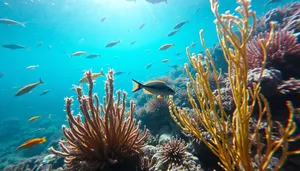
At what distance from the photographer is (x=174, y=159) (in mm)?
3105

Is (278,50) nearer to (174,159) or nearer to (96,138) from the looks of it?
(174,159)

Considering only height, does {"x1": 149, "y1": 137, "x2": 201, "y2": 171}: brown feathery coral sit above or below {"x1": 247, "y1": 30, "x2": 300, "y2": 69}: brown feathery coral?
below

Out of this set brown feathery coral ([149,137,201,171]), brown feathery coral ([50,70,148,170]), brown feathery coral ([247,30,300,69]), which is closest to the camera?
brown feathery coral ([50,70,148,170])

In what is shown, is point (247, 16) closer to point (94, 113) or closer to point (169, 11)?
point (94, 113)

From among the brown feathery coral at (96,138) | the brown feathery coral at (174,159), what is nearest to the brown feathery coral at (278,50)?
the brown feathery coral at (174,159)

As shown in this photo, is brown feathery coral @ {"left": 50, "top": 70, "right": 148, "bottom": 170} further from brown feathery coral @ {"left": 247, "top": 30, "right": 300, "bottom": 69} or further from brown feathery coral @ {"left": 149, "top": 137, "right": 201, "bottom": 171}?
brown feathery coral @ {"left": 247, "top": 30, "right": 300, "bottom": 69}

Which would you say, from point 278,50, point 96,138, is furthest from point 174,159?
point 278,50

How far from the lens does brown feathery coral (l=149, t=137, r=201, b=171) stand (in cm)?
294

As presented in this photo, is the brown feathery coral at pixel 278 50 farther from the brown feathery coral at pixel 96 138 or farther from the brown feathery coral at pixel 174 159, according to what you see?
the brown feathery coral at pixel 96 138

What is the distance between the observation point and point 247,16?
4.96 ft

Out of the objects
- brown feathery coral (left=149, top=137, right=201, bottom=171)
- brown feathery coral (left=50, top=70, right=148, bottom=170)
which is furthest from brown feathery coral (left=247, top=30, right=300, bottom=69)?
brown feathery coral (left=50, top=70, right=148, bottom=170)

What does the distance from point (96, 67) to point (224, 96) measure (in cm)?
10844

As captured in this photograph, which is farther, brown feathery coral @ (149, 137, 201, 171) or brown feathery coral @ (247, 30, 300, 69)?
brown feathery coral @ (247, 30, 300, 69)

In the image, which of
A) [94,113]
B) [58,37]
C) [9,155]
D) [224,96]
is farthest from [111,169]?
[58,37]
